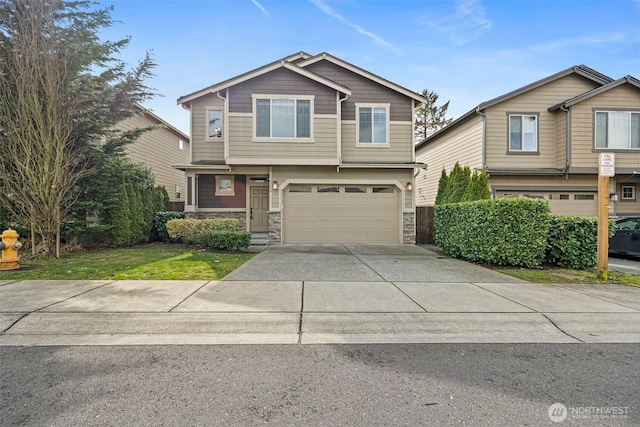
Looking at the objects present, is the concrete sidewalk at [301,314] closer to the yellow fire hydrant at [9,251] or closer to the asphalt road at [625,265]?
the yellow fire hydrant at [9,251]

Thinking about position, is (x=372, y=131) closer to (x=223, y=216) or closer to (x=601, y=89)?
(x=223, y=216)

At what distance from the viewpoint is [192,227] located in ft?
37.5

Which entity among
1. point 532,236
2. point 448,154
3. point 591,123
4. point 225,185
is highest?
point 591,123

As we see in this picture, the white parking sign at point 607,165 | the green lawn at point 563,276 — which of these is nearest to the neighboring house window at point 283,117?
the green lawn at point 563,276

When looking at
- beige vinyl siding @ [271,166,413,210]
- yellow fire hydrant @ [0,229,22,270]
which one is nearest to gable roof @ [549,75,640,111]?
beige vinyl siding @ [271,166,413,210]

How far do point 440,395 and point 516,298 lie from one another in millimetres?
3386

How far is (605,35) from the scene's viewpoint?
1130cm

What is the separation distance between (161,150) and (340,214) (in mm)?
12095

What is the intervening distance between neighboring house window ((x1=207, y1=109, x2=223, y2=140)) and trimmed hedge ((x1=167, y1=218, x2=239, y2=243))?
3.59 m

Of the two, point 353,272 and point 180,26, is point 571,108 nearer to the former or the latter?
point 353,272

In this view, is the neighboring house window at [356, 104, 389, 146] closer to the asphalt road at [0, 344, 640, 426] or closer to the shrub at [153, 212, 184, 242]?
the shrub at [153, 212, 184, 242]

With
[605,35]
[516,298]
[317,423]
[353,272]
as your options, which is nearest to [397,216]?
[353,272]

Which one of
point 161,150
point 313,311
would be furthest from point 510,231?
point 161,150

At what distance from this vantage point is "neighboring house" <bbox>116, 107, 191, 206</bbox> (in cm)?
1580
